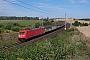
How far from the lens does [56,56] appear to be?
15.4 m

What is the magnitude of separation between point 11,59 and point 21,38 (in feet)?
74.7

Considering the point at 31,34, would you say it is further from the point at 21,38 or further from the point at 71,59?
the point at 71,59

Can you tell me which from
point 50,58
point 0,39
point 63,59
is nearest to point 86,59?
point 63,59

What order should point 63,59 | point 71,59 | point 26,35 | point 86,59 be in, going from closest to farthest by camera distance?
1. point 63,59
2. point 71,59
3. point 86,59
4. point 26,35

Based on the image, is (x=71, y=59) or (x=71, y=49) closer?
(x=71, y=59)

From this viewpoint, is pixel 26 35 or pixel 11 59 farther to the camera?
pixel 26 35

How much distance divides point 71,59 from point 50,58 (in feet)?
10.2


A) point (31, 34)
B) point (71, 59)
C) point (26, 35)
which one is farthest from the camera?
point (31, 34)

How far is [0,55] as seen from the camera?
52.6 ft

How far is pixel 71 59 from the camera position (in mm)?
16656

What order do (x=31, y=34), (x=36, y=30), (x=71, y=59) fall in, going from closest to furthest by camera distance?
(x=71, y=59) → (x=31, y=34) → (x=36, y=30)

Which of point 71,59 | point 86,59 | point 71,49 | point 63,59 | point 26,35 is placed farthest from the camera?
point 26,35

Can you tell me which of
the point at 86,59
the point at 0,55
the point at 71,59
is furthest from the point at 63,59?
the point at 0,55

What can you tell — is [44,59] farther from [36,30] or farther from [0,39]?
[36,30]
